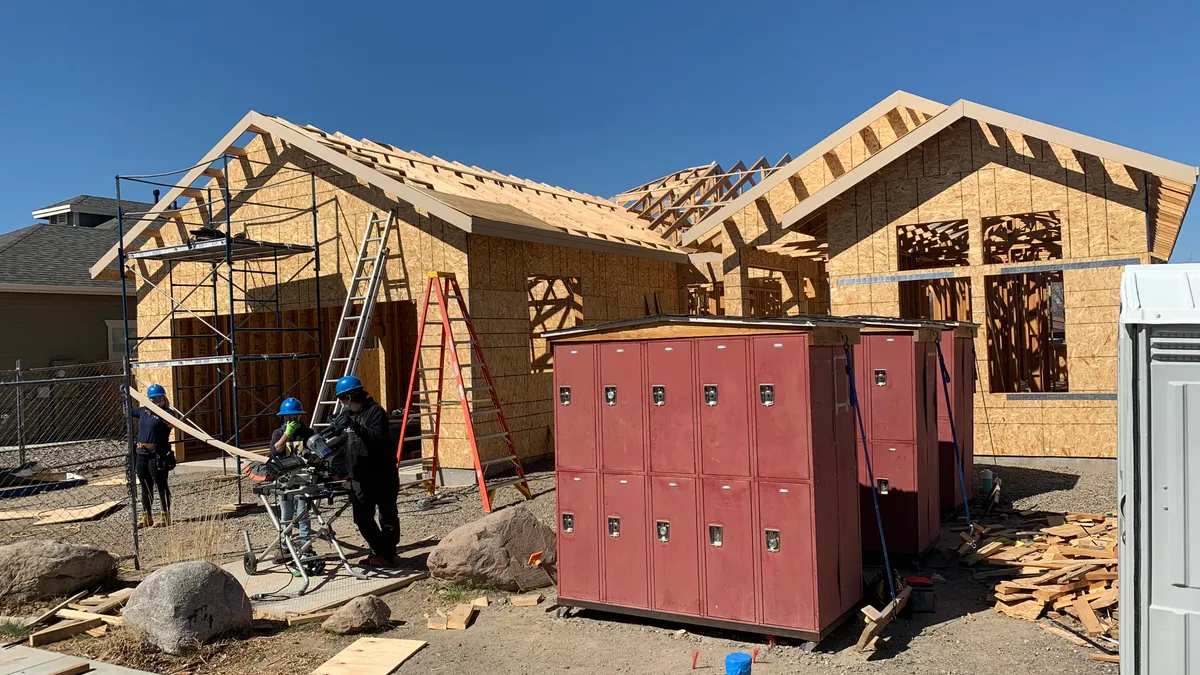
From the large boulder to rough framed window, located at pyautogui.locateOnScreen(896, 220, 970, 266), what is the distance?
12.3 meters

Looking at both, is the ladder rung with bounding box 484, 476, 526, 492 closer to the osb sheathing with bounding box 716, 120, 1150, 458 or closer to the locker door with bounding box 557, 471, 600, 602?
the locker door with bounding box 557, 471, 600, 602

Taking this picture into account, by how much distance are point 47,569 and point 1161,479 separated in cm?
841

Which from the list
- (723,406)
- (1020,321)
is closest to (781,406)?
(723,406)

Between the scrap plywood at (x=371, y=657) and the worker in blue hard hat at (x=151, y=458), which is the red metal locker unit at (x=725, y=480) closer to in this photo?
the scrap plywood at (x=371, y=657)

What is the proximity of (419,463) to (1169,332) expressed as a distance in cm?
1267

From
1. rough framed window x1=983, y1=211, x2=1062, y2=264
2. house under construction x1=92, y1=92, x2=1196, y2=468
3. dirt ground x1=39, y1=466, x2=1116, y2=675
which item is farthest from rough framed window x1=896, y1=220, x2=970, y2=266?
dirt ground x1=39, y1=466, x2=1116, y2=675

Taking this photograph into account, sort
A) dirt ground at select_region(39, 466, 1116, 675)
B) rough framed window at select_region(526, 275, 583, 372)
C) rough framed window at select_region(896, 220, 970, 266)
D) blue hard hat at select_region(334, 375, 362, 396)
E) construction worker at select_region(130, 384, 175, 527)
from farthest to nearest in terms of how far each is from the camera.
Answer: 1. rough framed window at select_region(896, 220, 970, 266)
2. rough framed window at select_region(526, 275, 583, 372)
3. construction worker at select_region(130, 384, 175, 527)
4. blue hard hat at select_region(334, 375, 362, 396)
5. dirt ground at select_region(39, 466, 1116, 675)

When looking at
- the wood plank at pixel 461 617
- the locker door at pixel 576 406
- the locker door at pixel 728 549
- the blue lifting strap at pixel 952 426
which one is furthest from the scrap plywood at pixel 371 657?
the blue lifting strap at pixel 952 426

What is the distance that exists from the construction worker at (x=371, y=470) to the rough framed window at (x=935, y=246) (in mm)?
10352

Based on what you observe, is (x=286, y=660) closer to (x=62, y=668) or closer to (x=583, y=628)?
(x=62, y=668)

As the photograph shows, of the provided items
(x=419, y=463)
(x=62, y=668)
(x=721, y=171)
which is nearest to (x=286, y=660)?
(x=62, y=668)

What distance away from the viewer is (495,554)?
310 inches

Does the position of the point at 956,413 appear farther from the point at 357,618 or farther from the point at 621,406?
the point at 357,618

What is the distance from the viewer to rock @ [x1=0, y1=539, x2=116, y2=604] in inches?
307
